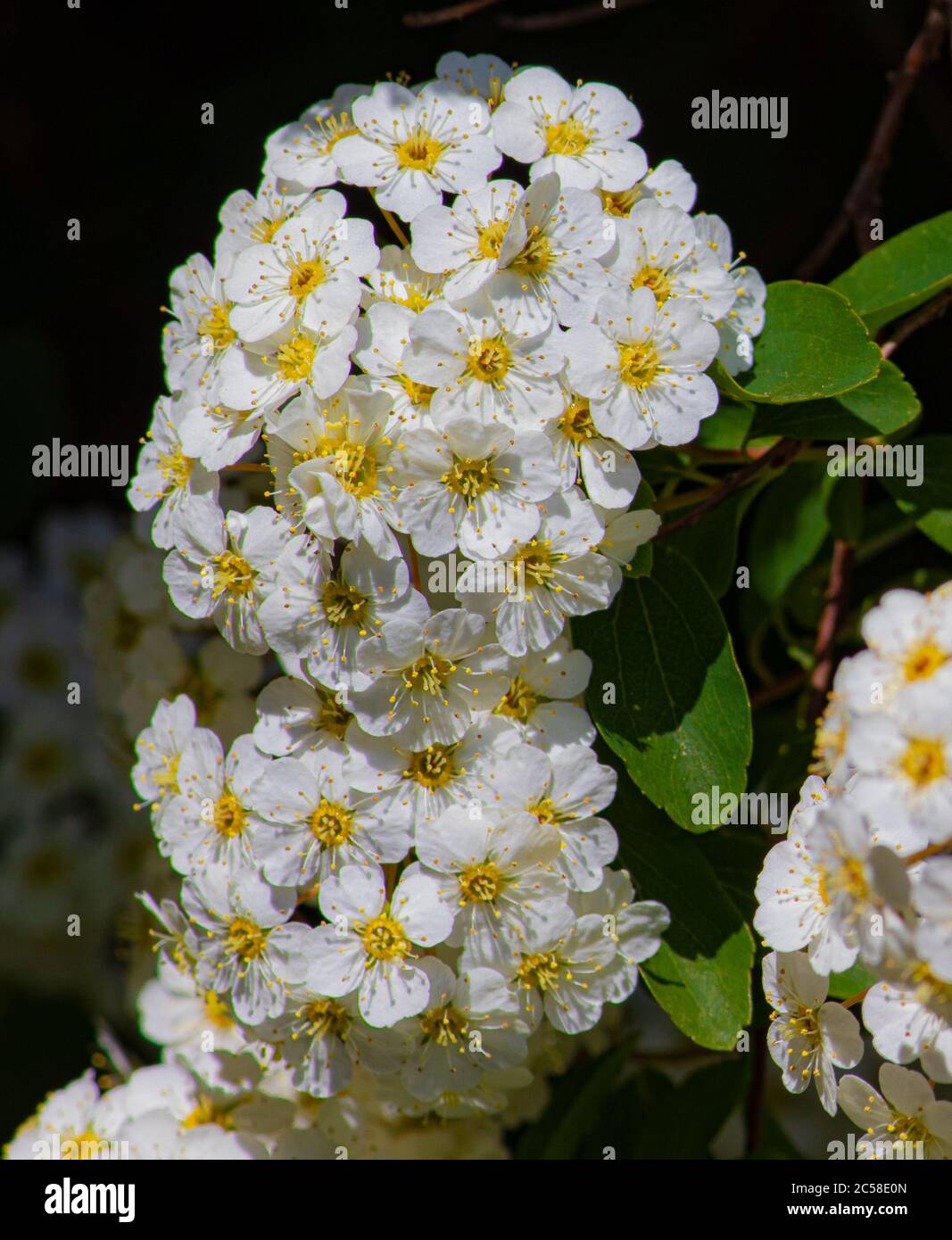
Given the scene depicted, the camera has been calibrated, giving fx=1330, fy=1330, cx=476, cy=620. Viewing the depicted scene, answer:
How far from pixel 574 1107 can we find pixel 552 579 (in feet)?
3.03

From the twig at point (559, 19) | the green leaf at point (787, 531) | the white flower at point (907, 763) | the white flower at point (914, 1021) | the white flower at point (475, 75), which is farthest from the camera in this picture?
the twig at point (559, 19)

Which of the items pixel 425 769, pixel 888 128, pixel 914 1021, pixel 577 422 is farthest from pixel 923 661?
pixel 888 128

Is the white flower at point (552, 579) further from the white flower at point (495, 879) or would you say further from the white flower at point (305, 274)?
the white flower at point (305, 274)

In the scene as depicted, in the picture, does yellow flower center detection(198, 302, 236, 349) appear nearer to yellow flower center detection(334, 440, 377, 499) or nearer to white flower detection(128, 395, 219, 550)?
white flower detection(128, 395, 219, 550)

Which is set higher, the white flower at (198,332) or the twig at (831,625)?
the white flower at (198,332)

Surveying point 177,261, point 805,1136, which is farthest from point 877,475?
point 177,261

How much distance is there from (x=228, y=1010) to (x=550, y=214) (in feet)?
4.05

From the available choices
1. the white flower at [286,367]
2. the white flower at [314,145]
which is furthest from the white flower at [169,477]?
the white flower at [314,145]

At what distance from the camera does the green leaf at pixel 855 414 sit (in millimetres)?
1762

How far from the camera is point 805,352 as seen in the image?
1.76 meters

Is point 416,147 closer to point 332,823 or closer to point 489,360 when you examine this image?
point 489,360

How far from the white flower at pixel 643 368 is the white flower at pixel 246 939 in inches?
29.0

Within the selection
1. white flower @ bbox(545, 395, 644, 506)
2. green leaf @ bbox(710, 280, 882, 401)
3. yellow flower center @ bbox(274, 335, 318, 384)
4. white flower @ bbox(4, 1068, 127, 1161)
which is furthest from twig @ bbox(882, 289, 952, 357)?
white flower @ bbox(4, 1068, 127, 1161)

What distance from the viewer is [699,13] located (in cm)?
286
